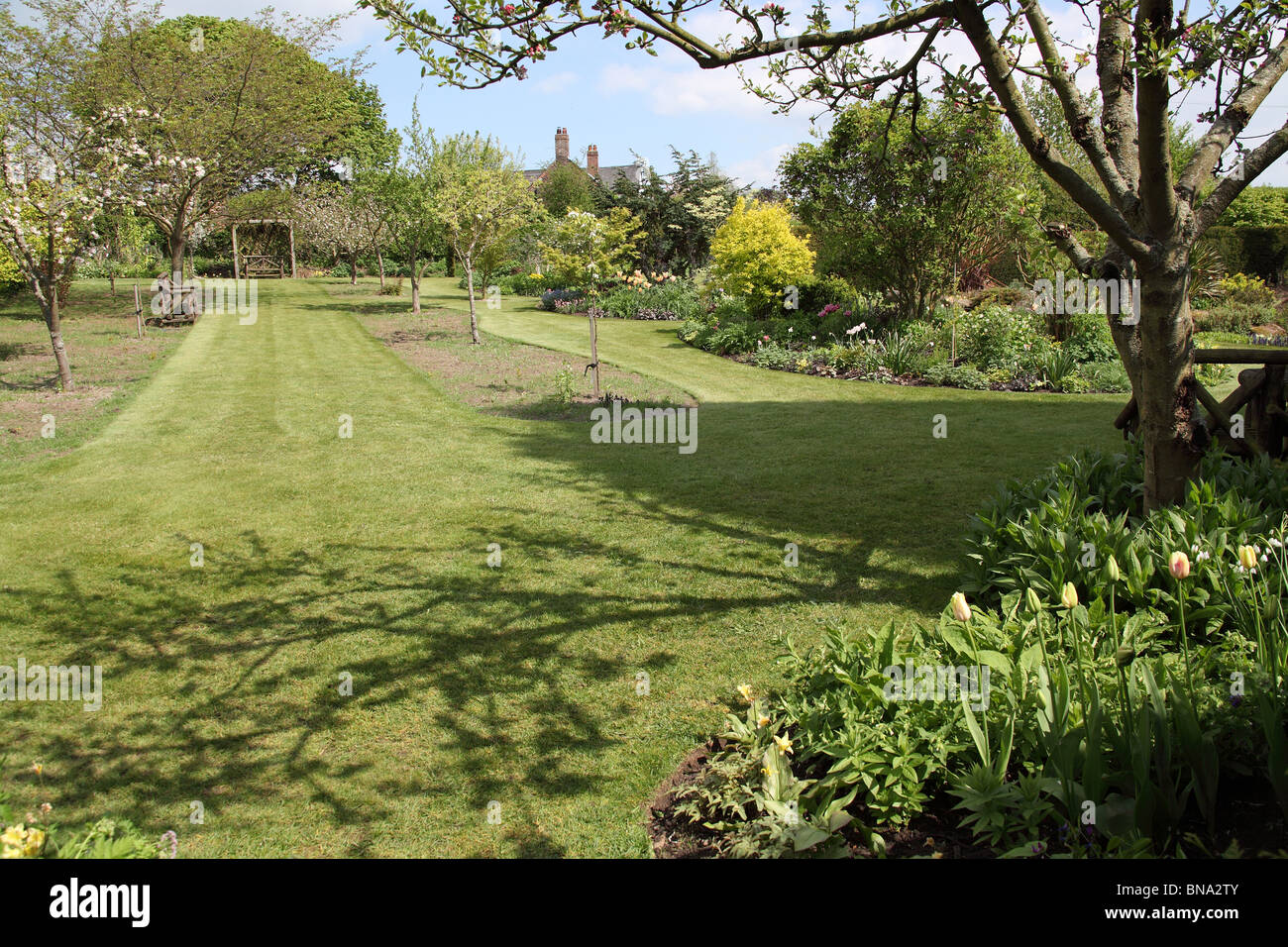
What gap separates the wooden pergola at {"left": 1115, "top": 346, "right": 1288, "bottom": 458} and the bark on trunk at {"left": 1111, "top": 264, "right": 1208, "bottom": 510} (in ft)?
2.77

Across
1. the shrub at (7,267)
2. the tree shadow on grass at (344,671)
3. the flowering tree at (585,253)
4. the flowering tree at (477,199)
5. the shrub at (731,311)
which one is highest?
the flowering tree at (477,199)

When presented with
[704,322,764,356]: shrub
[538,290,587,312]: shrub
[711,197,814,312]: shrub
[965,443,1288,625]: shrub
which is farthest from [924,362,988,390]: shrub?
[538,290,587,312]: shrub

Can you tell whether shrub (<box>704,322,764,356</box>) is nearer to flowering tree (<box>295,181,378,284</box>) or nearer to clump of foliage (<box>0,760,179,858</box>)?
clump of foliage (<box>0,760,179,858</box>)

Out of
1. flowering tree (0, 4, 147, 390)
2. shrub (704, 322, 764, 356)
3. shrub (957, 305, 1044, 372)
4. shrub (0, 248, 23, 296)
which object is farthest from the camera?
shrub (704, 322, 764, 356)

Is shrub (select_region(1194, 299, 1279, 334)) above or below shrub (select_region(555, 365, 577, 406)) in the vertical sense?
above

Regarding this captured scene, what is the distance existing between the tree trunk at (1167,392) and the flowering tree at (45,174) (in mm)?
14101

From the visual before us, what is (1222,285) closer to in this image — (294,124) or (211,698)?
(211,698)

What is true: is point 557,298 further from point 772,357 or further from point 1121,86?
point 1121,86

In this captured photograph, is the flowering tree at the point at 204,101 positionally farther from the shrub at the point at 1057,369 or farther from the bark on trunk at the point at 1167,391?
the bark on trunk at the point at 1167,391

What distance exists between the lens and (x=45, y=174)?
13.0m

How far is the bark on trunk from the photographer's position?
15.5 ft

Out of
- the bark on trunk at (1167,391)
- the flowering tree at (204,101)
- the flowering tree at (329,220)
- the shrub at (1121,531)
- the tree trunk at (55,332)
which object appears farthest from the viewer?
the flowering tree at (329,220)

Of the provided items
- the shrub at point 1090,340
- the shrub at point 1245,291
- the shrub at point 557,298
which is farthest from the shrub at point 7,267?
the shrub at point 1245,291

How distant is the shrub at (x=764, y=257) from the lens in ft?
60.6
